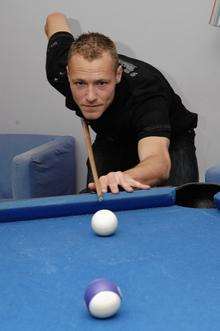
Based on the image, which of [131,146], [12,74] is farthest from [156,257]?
[12,74]

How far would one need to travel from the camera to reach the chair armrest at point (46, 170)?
2.51m

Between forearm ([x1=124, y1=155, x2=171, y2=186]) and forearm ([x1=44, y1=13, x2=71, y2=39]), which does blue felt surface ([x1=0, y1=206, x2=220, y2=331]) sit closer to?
forearm ([x1=124, y1=155, x2=171, y2=186])

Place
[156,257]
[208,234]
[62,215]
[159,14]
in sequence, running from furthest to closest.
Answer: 1. [159,14]
2. [62,215]
3. [208,234]
4. [156,257]

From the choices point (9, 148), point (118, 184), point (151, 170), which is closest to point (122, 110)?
point (151, 170)

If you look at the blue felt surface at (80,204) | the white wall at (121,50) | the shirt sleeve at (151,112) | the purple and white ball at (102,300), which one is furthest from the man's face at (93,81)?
the purple and white ball at (102,300)

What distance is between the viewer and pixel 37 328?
2.75 ft

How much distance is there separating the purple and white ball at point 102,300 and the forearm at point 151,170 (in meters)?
0.88

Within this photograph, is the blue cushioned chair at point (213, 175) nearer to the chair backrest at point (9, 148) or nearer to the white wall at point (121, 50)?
the white wall at point (121, 50)

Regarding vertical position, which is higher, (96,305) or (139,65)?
(139,65)

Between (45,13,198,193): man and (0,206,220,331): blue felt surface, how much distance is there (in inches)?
10.6

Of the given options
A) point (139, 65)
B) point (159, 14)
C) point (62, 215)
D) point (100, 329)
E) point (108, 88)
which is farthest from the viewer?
point (159, 14)

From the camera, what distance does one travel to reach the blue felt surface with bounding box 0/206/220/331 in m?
0.87

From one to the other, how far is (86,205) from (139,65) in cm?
96

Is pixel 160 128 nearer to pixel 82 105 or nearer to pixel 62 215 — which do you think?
pixel 82 105
